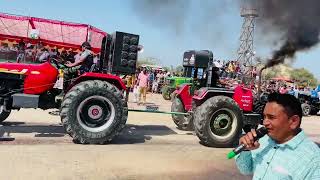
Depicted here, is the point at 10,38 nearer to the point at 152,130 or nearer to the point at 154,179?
the point at 152,130

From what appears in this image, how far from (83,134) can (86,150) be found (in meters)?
0.60

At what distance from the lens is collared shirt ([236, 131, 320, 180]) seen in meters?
2.38

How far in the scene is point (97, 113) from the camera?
869 cm

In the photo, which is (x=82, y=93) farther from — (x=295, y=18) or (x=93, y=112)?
(x=295, y=18)

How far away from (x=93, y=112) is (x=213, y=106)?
7.54ft

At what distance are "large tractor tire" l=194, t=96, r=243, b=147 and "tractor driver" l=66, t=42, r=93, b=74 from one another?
231 centimetres

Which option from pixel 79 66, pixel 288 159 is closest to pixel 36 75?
pixel 79 66

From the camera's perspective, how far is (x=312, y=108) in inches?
826

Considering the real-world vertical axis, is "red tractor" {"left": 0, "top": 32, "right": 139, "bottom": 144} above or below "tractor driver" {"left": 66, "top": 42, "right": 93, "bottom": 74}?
below

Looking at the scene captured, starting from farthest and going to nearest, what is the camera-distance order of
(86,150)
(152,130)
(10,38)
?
1. (10,38)
2. (152,130)
3. (86,150)

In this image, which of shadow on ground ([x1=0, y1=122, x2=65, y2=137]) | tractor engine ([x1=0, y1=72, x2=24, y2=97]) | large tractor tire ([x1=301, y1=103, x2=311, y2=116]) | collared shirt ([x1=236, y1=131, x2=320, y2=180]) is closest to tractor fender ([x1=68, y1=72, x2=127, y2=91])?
tractor engine ([x1=0, y1=72, x2=24, y2=97])

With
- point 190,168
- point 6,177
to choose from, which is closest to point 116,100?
point 190,168

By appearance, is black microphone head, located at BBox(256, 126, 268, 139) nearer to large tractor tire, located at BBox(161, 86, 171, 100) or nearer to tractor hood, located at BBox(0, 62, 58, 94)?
tractor hood, located at BBox(0, 62, 58, 94)

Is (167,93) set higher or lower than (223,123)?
lower
